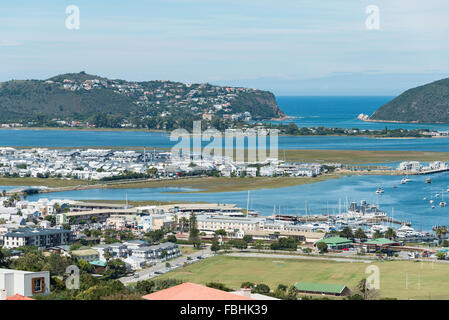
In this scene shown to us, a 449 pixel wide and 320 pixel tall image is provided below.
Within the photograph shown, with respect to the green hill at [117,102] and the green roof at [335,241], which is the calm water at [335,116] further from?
the green roof at [335,241]

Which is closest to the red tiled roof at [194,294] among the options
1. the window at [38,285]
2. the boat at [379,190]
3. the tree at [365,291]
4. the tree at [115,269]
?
the window at [38,285]

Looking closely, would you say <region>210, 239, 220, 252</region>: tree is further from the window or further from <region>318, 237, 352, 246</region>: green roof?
the window

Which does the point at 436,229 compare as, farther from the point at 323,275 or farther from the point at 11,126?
the point at 11,126

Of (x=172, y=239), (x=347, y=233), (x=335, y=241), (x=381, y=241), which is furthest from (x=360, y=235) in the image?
(x=172, y=239)

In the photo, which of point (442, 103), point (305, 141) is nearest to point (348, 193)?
point (305, 141)

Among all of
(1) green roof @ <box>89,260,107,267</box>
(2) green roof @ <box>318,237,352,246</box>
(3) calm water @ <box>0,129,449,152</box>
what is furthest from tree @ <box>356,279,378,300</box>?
(3) calm water @ <box>0,129,449,152</box>
